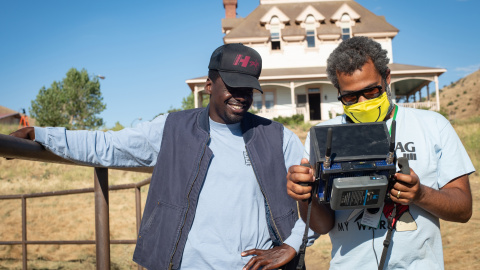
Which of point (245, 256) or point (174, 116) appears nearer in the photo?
point (245, 256)

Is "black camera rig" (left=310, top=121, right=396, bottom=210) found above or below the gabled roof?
below

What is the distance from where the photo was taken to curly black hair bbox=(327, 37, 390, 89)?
1.97 metres

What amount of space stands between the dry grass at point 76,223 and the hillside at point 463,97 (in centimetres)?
3740

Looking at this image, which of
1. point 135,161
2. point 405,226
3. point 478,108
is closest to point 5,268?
point 135,161

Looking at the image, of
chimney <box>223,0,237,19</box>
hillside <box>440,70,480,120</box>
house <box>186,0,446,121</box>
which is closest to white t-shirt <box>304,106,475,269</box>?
house <box>186,0,446,121</box>

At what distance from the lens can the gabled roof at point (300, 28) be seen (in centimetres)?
2475

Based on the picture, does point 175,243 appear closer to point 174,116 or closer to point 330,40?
point 174,116

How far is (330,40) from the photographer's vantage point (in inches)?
995

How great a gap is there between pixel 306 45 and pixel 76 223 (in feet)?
53.6

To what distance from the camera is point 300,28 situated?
2512 centimetres

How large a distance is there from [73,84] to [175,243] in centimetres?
3639

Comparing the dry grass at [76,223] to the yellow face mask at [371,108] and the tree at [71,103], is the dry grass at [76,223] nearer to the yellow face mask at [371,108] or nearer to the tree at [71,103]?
the yellow face mask at [371,108]

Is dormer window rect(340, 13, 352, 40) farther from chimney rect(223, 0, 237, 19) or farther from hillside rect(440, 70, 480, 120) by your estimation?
hillside rect(440, 70, 480, 120)

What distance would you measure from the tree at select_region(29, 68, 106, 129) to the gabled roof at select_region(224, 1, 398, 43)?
14.6m
